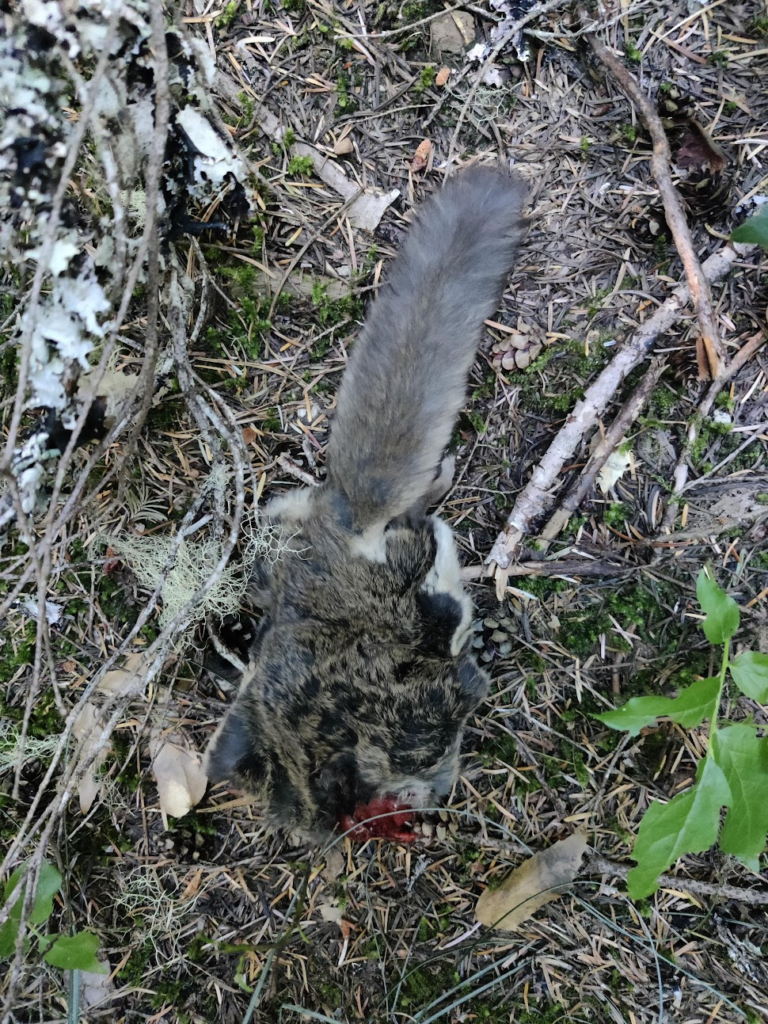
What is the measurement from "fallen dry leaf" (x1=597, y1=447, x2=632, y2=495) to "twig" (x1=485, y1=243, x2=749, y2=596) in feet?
0.47

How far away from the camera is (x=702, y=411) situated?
2543mm

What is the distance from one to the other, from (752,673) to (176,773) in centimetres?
213

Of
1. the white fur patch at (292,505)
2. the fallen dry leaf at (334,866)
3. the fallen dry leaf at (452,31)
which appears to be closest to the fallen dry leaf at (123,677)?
the white fur patch at (292,505)

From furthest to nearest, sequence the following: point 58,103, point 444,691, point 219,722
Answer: point 219,722, point 444,691, point 58,103

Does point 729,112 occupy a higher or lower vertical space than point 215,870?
higher

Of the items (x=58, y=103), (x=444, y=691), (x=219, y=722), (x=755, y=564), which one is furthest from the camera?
(x=219, y=722)

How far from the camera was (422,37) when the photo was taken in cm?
257

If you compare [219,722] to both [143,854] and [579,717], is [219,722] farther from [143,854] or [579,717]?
[579,717]

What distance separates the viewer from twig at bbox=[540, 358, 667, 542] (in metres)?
2.55

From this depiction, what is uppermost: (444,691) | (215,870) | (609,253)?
(609,253)

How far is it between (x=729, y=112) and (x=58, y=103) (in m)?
2.20

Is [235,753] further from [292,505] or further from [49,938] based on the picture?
[292,505]

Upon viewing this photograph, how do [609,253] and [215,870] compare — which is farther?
[215,870]

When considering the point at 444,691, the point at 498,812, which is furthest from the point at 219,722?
the point at 498,812
